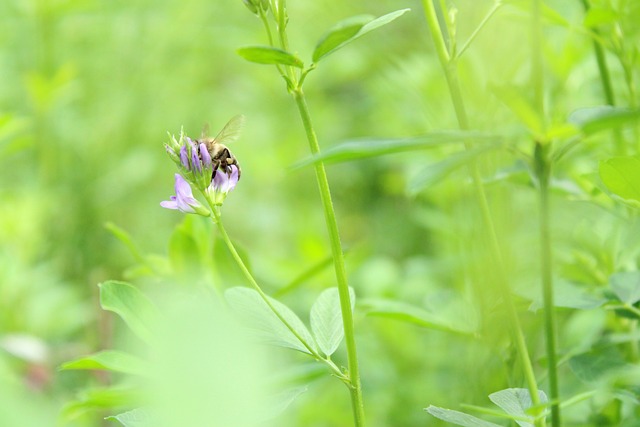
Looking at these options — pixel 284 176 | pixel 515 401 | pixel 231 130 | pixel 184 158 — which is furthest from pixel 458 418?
pixel 284 176

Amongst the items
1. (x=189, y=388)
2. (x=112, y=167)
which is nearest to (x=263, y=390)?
(x=189, y=388)

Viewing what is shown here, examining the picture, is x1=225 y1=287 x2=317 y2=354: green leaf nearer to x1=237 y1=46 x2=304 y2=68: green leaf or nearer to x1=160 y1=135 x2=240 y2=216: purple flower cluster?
x1=160 y1=135 x2=240 y2=216: purple flower cluster

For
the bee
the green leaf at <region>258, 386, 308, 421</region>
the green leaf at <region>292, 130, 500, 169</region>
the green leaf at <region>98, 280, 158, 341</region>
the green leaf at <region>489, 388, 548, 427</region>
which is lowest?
the green leaf at <region>489, 388, 548, 427</region>

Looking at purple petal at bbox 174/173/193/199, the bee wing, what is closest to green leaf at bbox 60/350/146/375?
purple petal at bbox 174/173/193/199

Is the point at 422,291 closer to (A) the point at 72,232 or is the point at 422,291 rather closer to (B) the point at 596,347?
(B) the point at 596,347

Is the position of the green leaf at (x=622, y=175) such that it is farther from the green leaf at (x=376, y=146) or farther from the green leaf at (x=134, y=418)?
the green leaf at (x=134, y=418)

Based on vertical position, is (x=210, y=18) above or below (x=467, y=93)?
above
